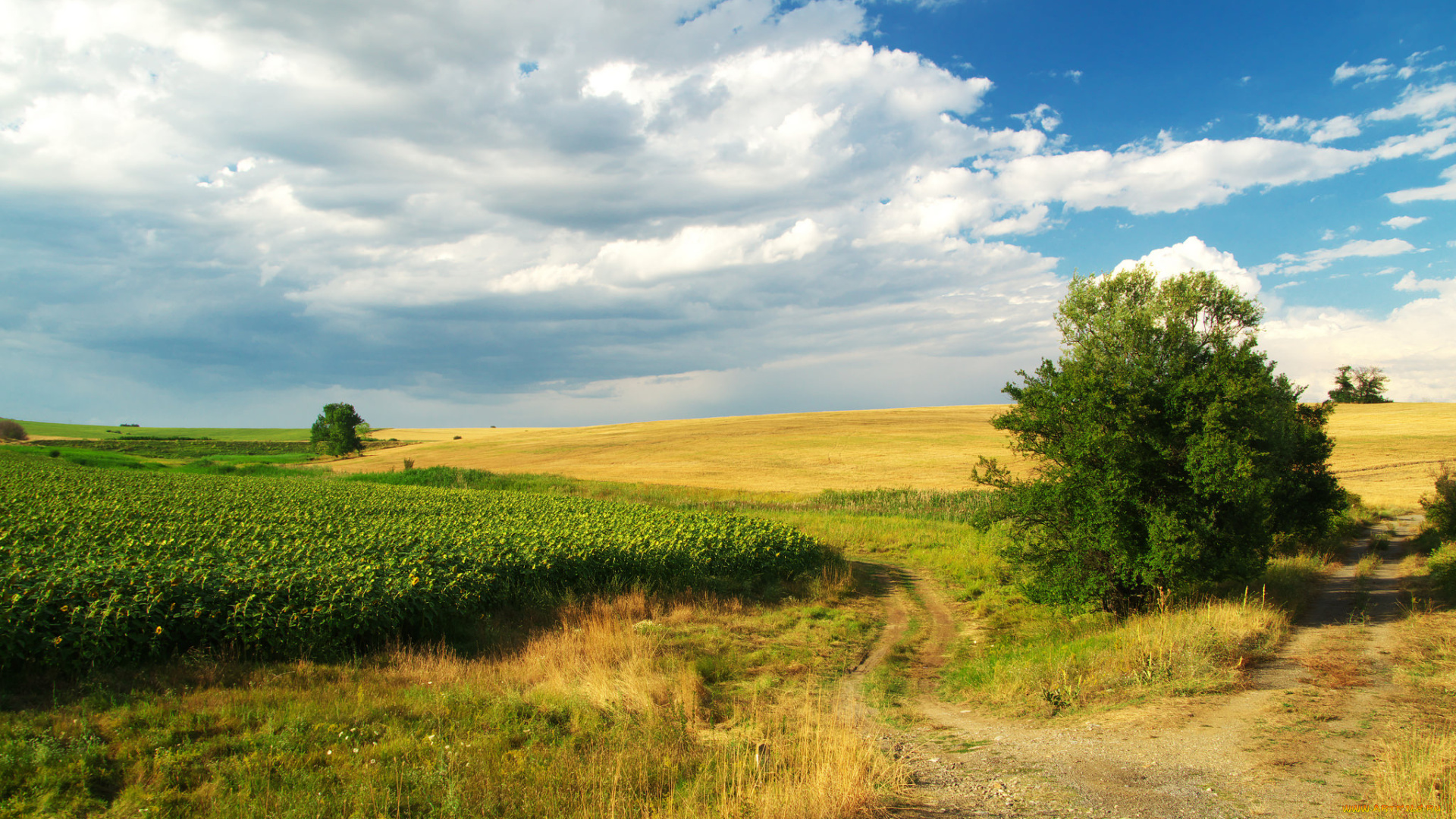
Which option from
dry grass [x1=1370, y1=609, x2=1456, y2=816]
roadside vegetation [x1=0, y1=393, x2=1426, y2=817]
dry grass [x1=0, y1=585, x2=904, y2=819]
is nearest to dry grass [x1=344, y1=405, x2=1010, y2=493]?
roadside vegetation [x1=0, y1=393, x2=1426, y2=817]

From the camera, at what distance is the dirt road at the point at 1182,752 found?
5363 mm

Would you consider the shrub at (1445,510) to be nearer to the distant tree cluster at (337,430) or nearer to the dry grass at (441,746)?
the dry grass at (441,746)

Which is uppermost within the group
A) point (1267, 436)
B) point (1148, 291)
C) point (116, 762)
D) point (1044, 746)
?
point (1148, 291)

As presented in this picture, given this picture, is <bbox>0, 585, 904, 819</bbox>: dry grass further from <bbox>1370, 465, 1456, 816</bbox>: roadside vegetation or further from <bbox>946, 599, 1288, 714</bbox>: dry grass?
<bbox>1370, 465, 1456, 816</bbox>: roadside vegetation

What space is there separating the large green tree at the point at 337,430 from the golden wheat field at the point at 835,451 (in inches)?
352

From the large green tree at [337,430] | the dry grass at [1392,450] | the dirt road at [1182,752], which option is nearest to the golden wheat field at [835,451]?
the dry grass at [1392,450]

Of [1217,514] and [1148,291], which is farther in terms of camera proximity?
[1148,291]

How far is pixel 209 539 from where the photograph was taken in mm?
14492

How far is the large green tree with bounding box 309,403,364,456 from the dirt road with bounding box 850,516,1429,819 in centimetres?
9578

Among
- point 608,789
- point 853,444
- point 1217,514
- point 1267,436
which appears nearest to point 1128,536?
point 1217,514

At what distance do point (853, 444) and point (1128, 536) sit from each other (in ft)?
161

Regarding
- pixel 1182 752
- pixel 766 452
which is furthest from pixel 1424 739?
pixel 766 452

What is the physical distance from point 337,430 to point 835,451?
68868 millimetres

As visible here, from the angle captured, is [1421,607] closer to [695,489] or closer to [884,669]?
[884,669]
